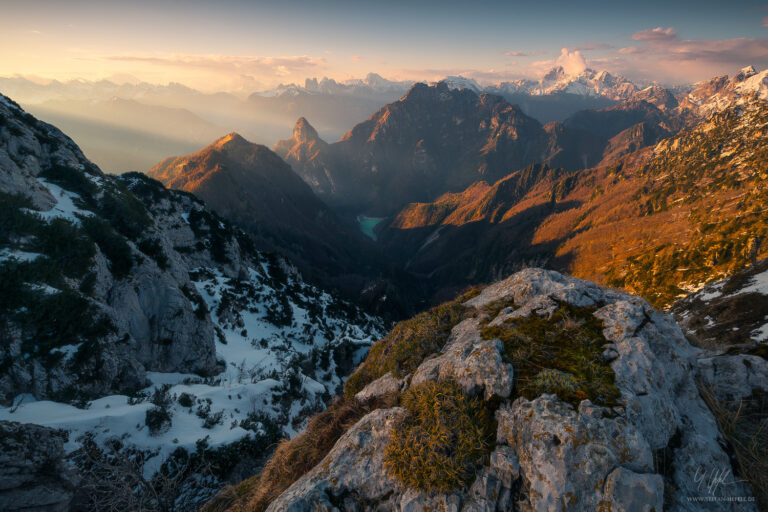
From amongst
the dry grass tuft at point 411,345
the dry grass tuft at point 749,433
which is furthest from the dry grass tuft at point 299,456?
the dry grass tuft at point 749,433

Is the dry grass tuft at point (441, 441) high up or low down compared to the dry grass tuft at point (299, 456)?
up

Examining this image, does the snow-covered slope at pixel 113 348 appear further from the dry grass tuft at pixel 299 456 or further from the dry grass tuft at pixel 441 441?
the dry grass tuft at pixel 441 441

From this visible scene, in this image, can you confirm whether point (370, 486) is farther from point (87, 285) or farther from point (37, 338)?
point (87, 285)

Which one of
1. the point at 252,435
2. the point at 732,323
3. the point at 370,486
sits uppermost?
the point at 370,486

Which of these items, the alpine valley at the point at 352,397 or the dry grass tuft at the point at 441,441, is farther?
the dry grass tuft at the point at 441,441

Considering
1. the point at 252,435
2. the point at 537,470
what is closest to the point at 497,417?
→ the point at 537,470
